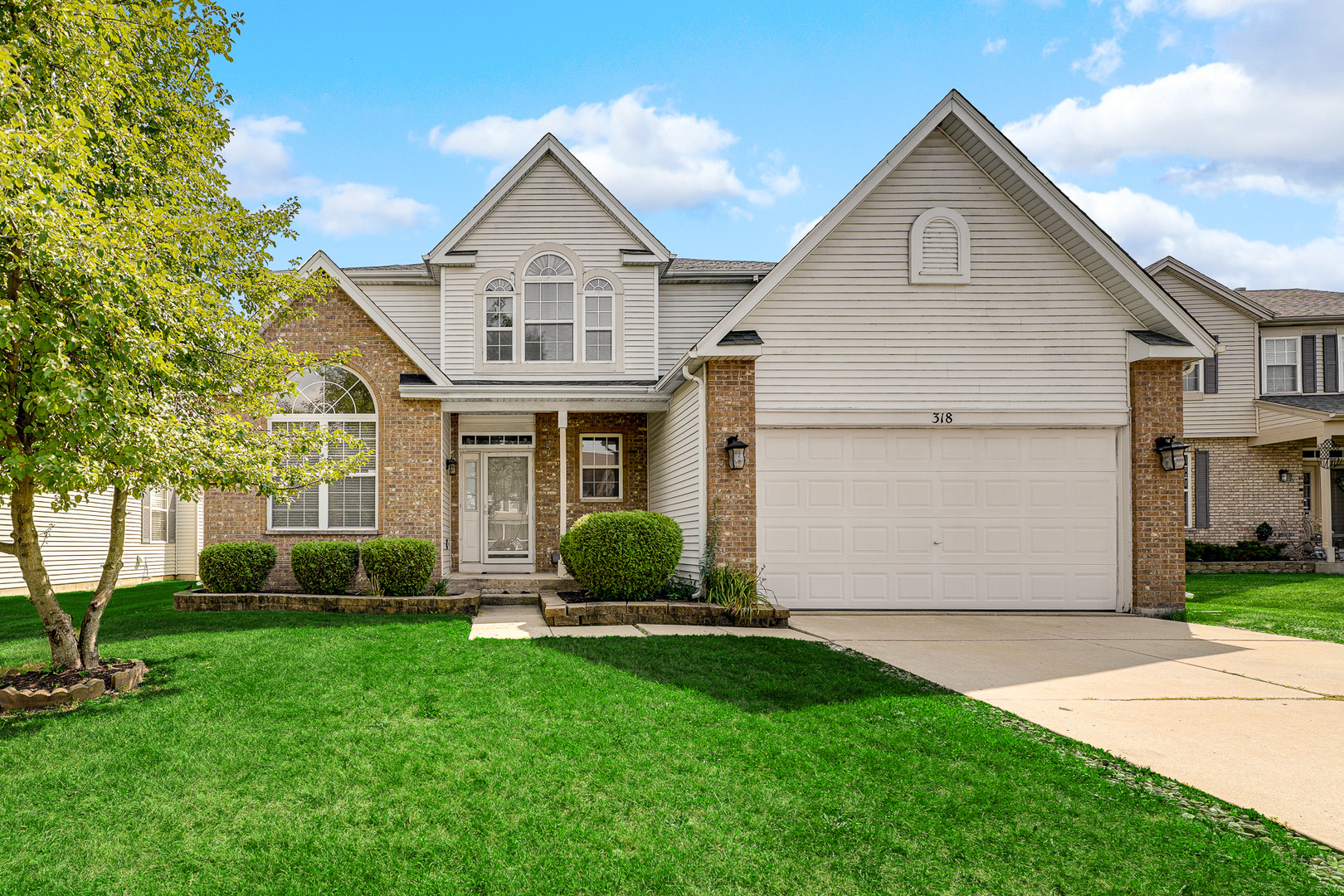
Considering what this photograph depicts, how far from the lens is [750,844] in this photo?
3.39m

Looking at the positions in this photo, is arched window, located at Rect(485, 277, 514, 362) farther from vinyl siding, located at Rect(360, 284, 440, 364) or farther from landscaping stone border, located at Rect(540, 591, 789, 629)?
landscaping stone border, located at Rect(540, 591, 789, 629)

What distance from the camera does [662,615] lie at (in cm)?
930

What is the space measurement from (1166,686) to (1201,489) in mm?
15149

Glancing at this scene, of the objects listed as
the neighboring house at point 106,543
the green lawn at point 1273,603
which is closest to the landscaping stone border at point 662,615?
the green lawn at point 1273,603

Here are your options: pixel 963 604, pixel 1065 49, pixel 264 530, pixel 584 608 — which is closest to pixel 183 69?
pixel 584 608

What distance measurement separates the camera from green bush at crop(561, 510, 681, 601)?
31.7ft

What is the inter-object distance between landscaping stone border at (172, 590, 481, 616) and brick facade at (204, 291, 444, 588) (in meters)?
1.35

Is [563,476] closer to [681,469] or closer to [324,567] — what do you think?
[681,469]

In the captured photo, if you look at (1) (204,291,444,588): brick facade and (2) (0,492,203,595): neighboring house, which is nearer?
(1) (204,291,444,588): brick facade

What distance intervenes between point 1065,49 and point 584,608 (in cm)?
945

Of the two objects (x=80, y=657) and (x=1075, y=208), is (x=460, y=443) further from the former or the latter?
(x=1075, y=208)

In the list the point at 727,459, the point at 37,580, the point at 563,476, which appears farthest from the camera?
the point at 563,476

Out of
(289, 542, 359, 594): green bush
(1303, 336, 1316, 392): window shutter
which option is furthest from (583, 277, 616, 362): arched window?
(1303, 336, 1316, 392): window shutter

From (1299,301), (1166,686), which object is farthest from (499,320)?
(1299,301)
